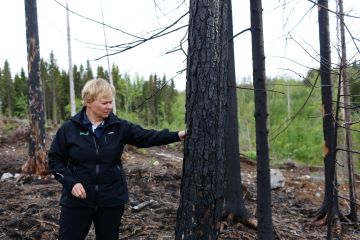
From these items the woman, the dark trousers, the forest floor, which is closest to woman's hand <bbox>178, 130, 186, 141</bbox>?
the woman

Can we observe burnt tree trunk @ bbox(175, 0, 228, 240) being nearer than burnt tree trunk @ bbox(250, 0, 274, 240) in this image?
Yes

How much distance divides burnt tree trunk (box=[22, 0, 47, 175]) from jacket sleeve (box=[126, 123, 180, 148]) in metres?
5.20

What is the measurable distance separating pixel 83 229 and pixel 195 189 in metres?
0.95

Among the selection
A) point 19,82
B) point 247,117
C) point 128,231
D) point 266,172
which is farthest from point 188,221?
point 19,82

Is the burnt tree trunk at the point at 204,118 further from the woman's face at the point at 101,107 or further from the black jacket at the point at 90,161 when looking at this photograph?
the woman's face at the point at 101,107

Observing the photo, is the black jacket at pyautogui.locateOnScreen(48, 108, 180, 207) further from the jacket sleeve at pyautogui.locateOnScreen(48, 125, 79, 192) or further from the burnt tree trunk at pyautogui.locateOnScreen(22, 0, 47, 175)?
the burnt tree trunk at pyautogui.locateOnScreen(22, 0, 47, 175)

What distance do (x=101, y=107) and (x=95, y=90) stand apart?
137 millimetres

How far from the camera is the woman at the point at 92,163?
9.39 feet

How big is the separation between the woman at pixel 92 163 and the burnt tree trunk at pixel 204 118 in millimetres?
267

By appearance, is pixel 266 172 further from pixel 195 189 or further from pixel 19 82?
pixel 19 82

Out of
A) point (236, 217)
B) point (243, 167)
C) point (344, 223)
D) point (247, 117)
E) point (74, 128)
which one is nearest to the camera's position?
point (74, 128)

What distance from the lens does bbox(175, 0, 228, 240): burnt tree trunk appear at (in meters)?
2.72

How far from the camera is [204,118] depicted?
2.72m

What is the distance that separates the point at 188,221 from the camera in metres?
2.83
